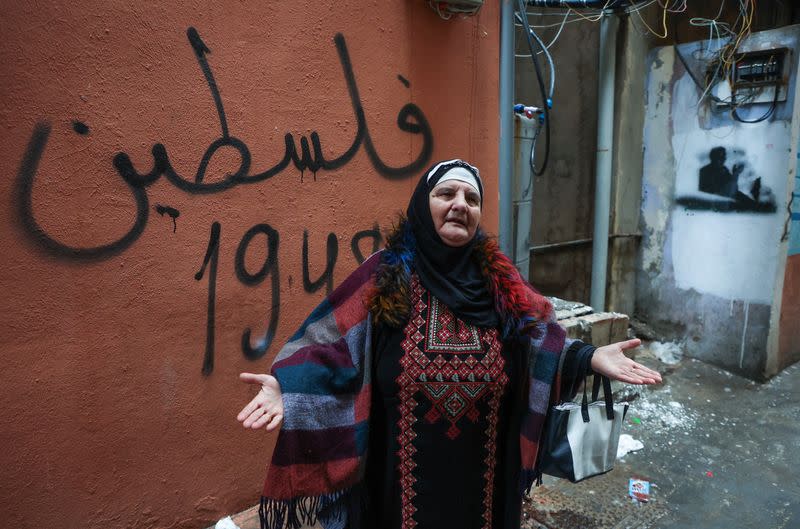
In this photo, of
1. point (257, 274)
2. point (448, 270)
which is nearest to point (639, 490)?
point (448, 270)

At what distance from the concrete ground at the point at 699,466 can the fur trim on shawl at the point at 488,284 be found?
1668 mm

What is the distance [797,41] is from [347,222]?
433 cm

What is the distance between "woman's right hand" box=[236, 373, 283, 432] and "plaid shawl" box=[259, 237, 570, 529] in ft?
0.09

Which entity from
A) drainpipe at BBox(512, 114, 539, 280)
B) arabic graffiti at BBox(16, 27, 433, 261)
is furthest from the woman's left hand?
drainpipe at BBox(512, 114, 539, 280)

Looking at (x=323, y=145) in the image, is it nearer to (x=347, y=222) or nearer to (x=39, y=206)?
(x=347, y=222)

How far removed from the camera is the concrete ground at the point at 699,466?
3.11 metres

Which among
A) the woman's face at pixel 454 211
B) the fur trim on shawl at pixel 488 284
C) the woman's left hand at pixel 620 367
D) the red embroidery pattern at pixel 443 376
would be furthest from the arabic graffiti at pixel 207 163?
the woman's left hand at pixel 620 367

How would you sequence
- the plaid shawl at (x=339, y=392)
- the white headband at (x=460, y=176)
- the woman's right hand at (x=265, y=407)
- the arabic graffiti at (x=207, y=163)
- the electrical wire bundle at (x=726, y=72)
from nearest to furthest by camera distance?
the woman's right hand at (x=265, y=407) < the plaid shawl at (x=339, y=392) < the white headband at (x=460, y=176) < the arabic graffiti at (x=207, y=163) < the electrical wire bundle at (x=726, y=72)

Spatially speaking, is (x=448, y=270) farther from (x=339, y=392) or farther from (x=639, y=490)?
(x=639, y=490)

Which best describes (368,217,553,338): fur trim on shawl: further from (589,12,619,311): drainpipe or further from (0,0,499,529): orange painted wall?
(589,12,619,311): drainpipe

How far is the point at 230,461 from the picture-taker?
2836 millimetres

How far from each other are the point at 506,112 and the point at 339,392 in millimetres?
2681

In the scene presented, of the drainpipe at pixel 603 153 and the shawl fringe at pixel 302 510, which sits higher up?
the drainpipe at pixel 603 153

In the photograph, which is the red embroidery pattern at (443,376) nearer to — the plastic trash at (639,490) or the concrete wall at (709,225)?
the plastic trash at (639,490)
